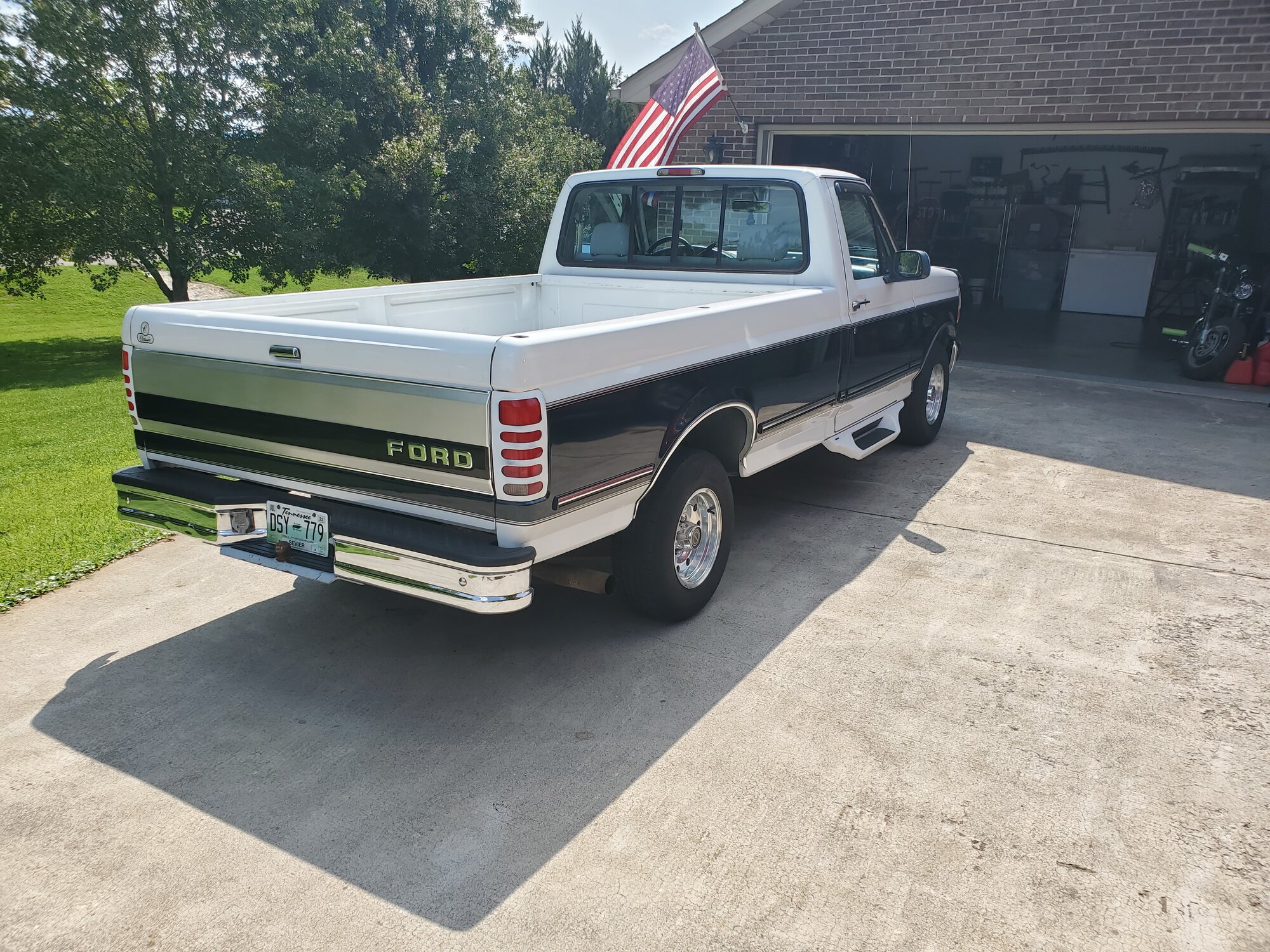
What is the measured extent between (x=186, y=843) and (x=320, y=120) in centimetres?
1349

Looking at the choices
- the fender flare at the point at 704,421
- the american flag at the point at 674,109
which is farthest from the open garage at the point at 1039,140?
the fender flare at the point at 704,421

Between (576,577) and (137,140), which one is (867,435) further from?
(137,140)

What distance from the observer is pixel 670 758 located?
11.6 feet

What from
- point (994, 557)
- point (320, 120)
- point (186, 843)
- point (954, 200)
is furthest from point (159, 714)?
point (954, 200)

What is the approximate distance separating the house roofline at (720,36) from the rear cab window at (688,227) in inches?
224

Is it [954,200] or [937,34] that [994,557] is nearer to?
[937,34]

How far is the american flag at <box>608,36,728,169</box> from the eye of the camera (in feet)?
29.8

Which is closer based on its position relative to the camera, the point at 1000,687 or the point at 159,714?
the point at 159,714

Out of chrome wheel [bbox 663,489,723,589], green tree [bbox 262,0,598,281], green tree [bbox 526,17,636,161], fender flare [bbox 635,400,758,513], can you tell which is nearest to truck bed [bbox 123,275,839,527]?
fender flare [bbox 635,400,758,513]

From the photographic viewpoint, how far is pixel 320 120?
1434cm

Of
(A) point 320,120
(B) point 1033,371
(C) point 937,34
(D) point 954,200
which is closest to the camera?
(C) point 937,34

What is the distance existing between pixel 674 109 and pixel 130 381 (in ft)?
20.9

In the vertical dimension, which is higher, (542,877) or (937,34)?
(937,34)

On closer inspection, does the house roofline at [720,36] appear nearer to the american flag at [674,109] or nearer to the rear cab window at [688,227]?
the american flag at [674,109]
